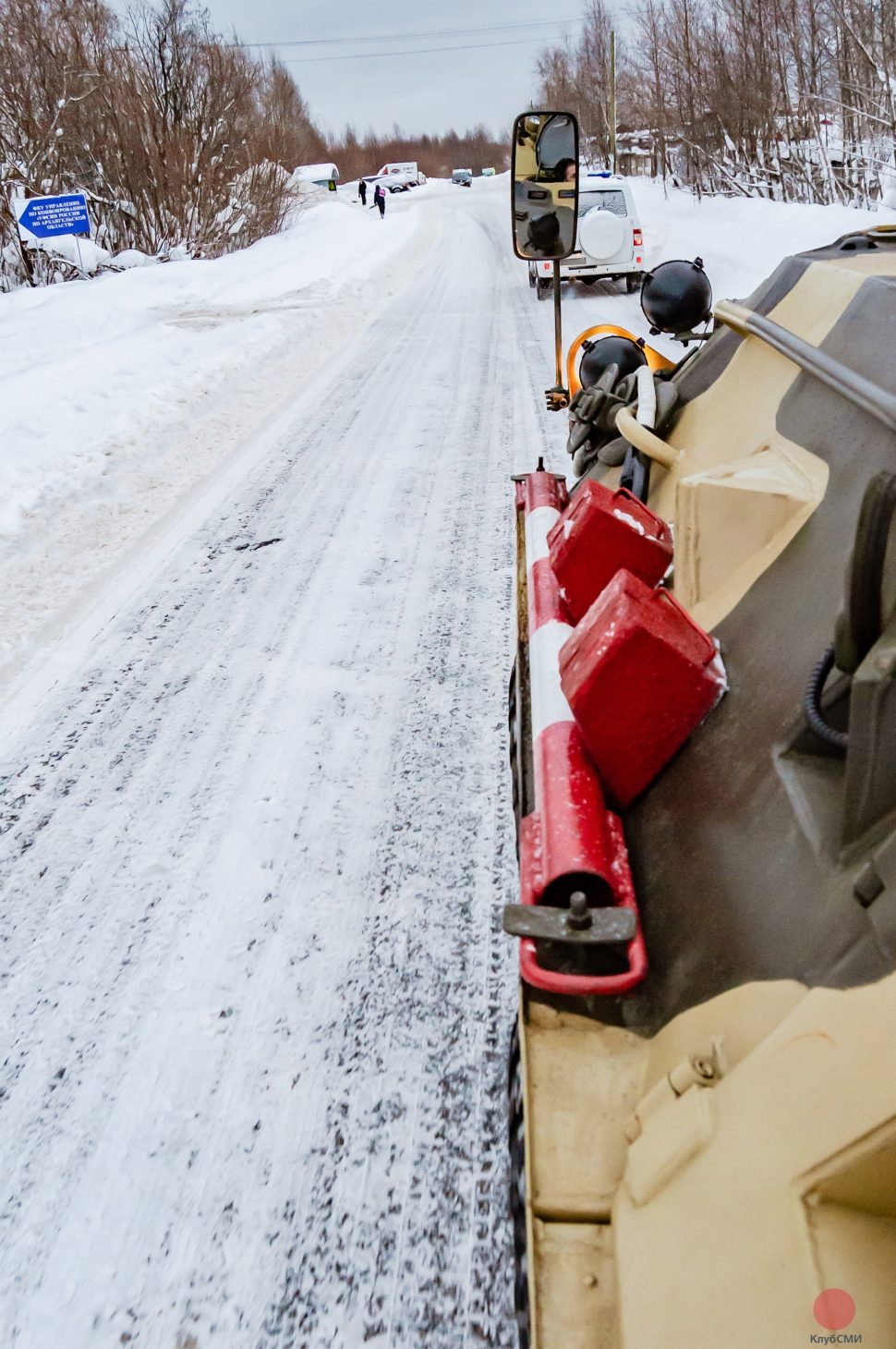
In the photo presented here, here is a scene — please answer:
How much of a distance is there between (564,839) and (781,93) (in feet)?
65.2

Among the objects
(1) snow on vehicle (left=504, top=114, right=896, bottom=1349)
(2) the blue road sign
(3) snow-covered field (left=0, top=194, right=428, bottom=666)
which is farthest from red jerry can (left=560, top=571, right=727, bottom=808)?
(2) the blue road sign

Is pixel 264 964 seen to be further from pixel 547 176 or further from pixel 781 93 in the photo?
pixel 781 93

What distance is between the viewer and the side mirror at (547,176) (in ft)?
13.5

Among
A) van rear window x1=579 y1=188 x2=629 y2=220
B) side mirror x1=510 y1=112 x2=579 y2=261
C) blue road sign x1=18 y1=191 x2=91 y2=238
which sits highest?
blue road sign x1=18 y1=191 x2=91 y2=238

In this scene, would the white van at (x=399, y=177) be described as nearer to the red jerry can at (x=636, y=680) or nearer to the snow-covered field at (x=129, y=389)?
the snow-covered field at (x=129, y=389)

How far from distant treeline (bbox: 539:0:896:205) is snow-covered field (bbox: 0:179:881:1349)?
11.3 meters

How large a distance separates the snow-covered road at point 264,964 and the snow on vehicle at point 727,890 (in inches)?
15.4

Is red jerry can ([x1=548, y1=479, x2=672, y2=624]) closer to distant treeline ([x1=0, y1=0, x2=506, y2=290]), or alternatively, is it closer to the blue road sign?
the blue road sign

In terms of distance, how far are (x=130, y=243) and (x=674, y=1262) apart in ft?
74.9

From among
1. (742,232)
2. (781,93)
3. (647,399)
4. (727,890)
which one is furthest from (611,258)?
(727,890)

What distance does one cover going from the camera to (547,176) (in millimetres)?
4191

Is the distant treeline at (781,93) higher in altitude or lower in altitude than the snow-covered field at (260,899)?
higher

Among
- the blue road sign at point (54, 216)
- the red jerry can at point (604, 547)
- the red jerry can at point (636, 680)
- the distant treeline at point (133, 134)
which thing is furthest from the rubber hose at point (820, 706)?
the distant treeline at point (133, 134)

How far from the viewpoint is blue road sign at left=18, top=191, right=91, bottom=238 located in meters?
12.2
